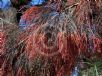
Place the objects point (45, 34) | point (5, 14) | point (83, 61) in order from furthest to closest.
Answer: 1. point (5, 14)
2. point (83, 61)
3. point (45, 34)

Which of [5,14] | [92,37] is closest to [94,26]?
[92,37]

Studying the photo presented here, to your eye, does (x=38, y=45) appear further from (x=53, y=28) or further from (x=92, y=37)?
(x=92, y=37)

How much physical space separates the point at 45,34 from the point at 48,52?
81mm

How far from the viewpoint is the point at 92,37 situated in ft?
5.02

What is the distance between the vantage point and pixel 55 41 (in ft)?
4.85

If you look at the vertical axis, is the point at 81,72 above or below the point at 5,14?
below

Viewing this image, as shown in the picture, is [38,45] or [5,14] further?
[5,14]

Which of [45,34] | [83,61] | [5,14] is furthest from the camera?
[5,14]

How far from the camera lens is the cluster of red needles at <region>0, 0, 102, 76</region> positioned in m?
1.49

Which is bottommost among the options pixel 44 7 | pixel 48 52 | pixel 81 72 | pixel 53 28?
pixel 81 72

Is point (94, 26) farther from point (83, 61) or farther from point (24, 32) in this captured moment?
point (24, 32)

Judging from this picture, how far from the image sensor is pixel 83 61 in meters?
1.60

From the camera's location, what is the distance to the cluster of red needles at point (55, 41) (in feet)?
4.89

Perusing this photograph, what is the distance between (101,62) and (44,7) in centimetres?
38
